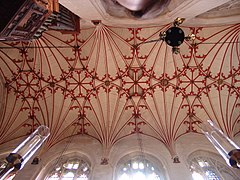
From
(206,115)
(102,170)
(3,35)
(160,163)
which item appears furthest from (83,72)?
(3,35)

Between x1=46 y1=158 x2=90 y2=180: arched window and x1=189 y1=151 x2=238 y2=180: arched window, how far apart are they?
442 cm


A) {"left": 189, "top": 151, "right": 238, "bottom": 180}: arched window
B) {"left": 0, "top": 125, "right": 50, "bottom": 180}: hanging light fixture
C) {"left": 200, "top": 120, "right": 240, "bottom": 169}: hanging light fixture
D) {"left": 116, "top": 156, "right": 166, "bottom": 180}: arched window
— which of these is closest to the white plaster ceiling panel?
{"left": 189, "top": 151, "right": 238, "bottom": 180}: arched window

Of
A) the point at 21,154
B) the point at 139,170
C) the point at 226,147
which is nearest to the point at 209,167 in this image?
the point at 139,170

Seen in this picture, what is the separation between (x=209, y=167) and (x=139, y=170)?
115 inches

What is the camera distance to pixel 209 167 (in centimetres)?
898

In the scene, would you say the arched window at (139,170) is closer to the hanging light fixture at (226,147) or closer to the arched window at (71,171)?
the arched window at (71,171)

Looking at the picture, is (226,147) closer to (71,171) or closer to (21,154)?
(21,154)

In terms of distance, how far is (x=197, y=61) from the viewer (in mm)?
10773

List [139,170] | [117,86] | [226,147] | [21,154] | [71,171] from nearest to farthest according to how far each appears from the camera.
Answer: [21,154] < [226,147] < [139,170] < [71,171] < [117,86]

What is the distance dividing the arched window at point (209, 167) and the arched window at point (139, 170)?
1428 mm

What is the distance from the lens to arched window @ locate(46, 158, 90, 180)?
8727 millimetres

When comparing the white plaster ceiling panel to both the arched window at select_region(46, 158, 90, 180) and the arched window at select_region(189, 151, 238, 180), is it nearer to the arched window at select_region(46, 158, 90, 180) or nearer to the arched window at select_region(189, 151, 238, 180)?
the arched window at select_region(189, 151, 238, 180)

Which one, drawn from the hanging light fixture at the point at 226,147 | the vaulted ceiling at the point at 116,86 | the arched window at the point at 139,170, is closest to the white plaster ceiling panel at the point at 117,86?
the vaulted ceiling at the point at 116,86

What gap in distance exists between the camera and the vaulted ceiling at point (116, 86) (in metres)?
10.6
